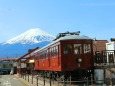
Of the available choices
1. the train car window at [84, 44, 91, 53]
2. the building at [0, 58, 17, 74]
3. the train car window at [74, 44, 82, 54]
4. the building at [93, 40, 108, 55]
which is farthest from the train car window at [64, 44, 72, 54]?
the building at [0, 58, 17, 74]

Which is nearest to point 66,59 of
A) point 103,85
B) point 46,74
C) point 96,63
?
point 96,63

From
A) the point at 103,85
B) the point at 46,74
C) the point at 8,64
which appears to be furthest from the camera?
the point at 8,64

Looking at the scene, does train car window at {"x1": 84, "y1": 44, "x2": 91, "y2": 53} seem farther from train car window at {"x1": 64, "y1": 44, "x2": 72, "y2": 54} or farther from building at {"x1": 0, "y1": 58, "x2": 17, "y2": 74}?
building at {"x1": 0, "y1": 58, "x2": 17, "y2": 74}

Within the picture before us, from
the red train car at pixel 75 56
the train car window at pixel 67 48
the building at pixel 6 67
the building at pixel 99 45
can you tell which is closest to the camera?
the red train car at pixel 75 56

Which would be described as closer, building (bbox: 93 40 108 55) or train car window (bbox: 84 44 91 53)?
train car window (bbox: 84 44 91 53)

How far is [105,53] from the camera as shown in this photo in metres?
A: 30.6

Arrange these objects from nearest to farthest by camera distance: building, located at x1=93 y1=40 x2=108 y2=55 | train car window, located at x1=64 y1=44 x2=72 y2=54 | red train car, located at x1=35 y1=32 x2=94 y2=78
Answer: red train car, located at x1=35 y1=32 x2=94 y2=78 < train car window, located at x1=64 y1=44 x2=72 y2=54 < building, located at x1=93 y1=40 x2=108 y2=55

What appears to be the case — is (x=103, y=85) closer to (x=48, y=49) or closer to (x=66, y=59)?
(x=66, y=59)

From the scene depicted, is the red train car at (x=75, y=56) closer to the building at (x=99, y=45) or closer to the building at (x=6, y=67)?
the building at (x=99, y=45)

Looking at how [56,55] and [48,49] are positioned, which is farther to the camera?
[48,49]

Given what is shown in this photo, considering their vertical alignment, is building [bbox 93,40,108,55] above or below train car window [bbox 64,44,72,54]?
above

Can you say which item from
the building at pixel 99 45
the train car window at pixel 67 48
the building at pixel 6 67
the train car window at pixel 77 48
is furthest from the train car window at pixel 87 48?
the building at pixel 6 67

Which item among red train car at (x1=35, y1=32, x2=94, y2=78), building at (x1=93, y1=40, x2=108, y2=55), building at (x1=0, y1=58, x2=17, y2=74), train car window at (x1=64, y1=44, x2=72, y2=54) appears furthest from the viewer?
building at (x1=0, y1=58, x2=17, y2=74)

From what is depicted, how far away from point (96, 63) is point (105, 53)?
1.11m
